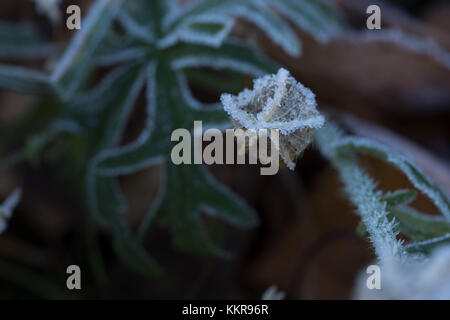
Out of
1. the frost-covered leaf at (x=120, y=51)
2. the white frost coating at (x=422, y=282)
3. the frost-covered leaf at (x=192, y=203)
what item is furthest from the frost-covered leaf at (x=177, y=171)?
the white frost coating at (x=422, y=282)

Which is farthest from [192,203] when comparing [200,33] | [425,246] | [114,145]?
[425,246]

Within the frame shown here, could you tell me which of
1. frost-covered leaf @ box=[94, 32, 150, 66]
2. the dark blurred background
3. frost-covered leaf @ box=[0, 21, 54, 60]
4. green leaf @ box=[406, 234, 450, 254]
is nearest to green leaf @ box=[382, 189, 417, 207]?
green leaf @ box=[406, 234, 450, 254]

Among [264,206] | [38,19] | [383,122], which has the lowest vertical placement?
[264,206]

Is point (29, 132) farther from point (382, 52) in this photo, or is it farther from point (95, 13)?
point (382, 52)

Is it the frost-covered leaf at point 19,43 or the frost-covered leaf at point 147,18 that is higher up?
the frost-covered leaf at point 19,43

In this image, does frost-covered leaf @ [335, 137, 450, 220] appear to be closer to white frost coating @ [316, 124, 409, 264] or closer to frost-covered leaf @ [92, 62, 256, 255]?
white frost coating @ [316, 124, 409, 264]

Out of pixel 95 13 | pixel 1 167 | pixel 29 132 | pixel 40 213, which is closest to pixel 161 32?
pixel 95 13

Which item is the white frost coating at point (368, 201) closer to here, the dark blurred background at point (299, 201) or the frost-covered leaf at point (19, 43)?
the dark blurred background at point (299, 201)
